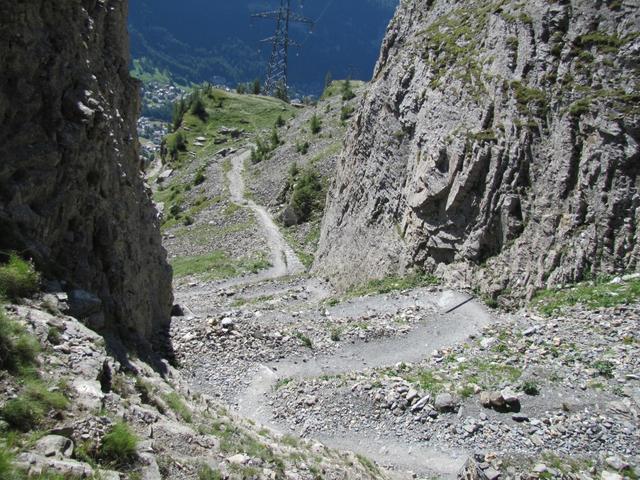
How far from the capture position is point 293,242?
59.9 m

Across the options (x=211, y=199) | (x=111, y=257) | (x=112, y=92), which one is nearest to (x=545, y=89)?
(x=112, y=92)

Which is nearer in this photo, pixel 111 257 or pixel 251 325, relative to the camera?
pixel 111 257

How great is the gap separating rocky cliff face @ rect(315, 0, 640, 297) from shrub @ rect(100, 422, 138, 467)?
21820mm

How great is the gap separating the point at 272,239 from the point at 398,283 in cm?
2830

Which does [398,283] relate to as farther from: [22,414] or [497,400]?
[22,414]

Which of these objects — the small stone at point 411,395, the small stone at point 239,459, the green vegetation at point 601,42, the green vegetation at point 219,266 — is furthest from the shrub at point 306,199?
the small stone at point 239,459

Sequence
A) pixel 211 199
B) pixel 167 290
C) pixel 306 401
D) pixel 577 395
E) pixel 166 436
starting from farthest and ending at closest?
pixel 211 199, pixel 167 290, pixel 306 401, pixel 577 395, pixel 166 436

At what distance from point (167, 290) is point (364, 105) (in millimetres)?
31162

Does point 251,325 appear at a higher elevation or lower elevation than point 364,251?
lower

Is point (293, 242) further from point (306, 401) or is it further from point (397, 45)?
point (306, 401)

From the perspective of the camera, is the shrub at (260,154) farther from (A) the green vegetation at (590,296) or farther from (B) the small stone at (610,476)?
(B) the small stone at (610,476)

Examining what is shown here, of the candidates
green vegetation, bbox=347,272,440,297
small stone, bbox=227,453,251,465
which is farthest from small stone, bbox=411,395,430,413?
green vegetation, bbox=347,272,440,297

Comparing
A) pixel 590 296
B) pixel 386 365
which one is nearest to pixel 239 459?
pixel 386 365

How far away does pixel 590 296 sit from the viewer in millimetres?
22938
